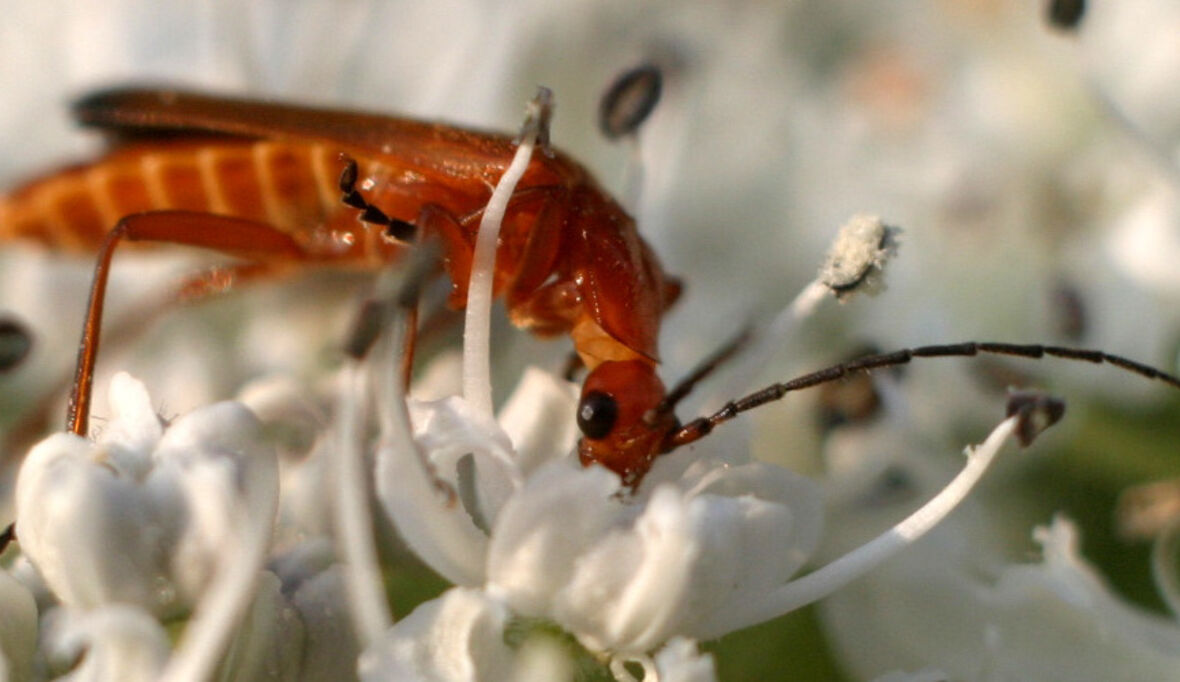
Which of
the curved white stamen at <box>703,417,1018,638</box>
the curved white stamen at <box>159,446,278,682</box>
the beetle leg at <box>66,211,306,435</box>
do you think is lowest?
the curved white stamen at <box>703,417,1018,638</box>

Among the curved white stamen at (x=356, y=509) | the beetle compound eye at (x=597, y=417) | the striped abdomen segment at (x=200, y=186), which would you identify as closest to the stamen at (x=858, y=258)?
the beetle compound eye at (x=597, y=417)

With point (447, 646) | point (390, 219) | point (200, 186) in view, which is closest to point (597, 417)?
point (447, 646)

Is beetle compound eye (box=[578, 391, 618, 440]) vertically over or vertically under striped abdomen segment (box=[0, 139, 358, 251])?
under

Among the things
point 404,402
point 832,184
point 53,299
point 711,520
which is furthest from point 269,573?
point 832,184

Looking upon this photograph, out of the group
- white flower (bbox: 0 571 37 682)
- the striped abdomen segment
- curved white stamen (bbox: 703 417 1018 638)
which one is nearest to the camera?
Answer: white flower (bbox: 0 571 37 682)

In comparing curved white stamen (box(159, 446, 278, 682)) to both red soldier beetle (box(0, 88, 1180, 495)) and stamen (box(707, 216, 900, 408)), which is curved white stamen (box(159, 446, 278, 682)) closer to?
red soldier beetle (box(0, 88, 1180, 495))

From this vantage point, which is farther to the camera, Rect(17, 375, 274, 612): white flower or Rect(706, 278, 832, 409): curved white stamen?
Rect(706, 278, 832, 409): curved white stamen

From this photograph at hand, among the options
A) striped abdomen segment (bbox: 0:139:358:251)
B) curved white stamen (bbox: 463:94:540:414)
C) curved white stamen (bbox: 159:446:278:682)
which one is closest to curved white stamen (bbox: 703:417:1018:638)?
curved white stamen (bbox: 463:94:540:414)
